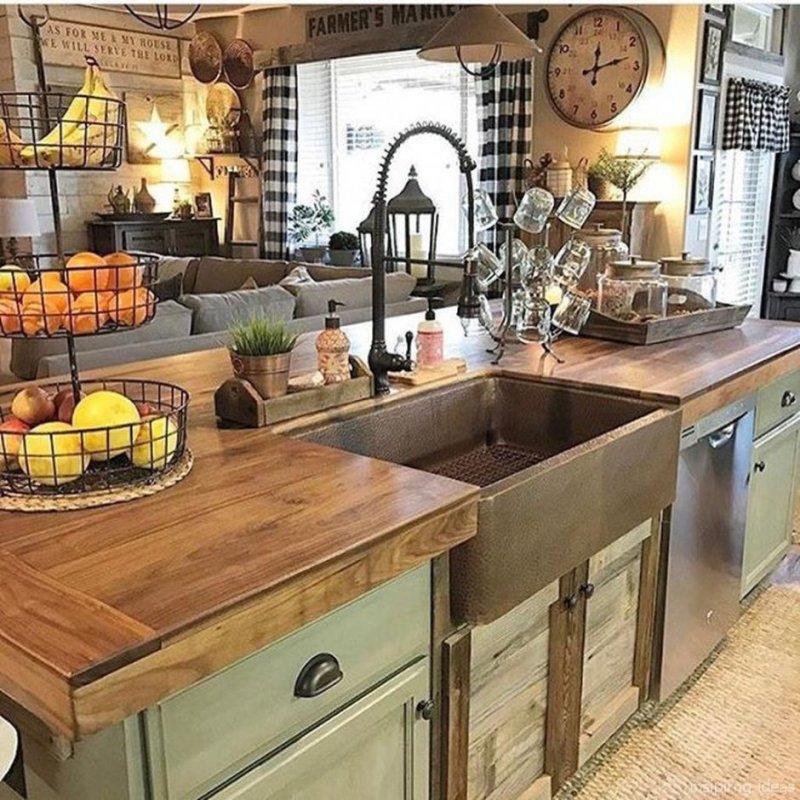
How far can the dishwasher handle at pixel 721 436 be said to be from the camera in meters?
2.34

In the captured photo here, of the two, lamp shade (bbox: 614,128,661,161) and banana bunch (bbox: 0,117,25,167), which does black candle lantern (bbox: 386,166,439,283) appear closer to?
banana bunch (bbox: 0,117,25,167)

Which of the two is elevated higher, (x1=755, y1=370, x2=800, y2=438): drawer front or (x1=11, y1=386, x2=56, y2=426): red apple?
(x1=11, y1=386, x2=56, y2=426): red apple

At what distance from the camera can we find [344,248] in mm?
7215

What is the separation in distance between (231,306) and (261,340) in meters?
2.45

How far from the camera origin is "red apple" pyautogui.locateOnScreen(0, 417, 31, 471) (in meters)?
1.35

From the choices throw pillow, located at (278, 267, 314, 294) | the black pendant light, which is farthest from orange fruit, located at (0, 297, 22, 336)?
throw pillow, located at (278, 267, 314, 294)

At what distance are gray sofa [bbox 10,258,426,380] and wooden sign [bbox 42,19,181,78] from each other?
10.8 ft

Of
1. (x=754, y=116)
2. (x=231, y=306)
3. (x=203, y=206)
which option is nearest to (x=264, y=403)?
(x=231, y=306)

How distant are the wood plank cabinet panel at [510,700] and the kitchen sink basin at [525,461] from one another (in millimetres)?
109

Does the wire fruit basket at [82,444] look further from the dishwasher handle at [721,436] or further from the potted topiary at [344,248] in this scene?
the potted topiary at [344,248]

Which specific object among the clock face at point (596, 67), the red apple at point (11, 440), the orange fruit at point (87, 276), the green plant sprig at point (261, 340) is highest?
the clock face at point (596, 67)

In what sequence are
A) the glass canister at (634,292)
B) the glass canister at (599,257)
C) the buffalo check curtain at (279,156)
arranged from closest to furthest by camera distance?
the glass canister at (634,292) → the glass canister at (599,257) → the buffalo check curtain at (279,156)

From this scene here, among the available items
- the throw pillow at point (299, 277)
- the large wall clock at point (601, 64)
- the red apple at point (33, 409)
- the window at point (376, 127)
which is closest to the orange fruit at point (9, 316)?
the red apple at point (33, 409)

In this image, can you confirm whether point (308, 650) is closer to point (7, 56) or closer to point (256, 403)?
point (256, 403)
